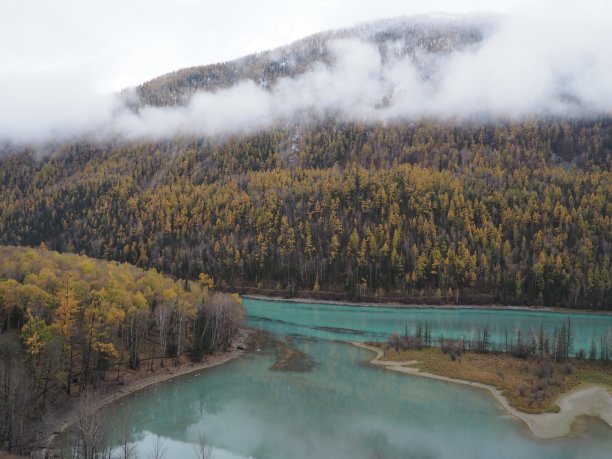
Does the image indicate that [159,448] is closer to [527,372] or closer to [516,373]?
[516,373]

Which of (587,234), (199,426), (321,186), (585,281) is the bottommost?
(199,426)

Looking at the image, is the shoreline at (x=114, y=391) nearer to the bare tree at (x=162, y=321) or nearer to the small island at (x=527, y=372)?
the bare tree at (x=162, y=321)

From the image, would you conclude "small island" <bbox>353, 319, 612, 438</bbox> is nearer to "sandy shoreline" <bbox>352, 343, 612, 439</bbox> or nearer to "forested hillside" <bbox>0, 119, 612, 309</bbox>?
"sandy shoreline" <bbox>352, 343, 612, 439</bbox>

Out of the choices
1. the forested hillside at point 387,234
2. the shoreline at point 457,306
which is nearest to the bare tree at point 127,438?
the shoreline at point 457,306

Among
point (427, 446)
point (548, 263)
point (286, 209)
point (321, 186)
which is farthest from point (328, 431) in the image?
point (321, 186)

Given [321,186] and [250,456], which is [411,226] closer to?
[321,186]

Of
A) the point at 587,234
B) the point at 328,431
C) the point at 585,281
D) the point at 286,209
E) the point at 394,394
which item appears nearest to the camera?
the point at 328,431

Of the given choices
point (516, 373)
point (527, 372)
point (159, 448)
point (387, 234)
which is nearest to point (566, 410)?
point (516, 373)
